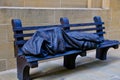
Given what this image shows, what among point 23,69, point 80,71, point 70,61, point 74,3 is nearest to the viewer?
point 23,69

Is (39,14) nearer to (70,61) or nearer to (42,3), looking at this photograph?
(42,3)

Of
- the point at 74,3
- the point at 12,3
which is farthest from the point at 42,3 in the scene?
the point at 74,3

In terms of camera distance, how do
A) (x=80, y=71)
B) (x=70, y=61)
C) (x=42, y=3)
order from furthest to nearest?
A: (x=42, y=3), (x=70, y=61), (x=80, y=71)

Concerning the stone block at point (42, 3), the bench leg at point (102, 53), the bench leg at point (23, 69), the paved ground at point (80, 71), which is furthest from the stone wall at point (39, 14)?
the bench leg at point (102, 53)

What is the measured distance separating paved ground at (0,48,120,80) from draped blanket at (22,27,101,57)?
395mm

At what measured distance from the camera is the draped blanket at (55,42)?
8.66 ft

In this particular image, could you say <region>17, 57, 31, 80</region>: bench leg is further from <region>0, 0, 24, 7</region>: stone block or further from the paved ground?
<region>0, 0, 24, 7</region>: stone block

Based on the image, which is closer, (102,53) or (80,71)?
(80,71)

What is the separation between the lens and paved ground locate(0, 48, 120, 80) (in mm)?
2951

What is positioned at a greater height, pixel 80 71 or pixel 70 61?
pixel 70 61

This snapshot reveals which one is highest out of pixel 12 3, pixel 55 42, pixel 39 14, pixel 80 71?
pixel 12 3

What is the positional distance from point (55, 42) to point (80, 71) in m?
0.75

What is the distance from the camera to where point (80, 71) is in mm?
3209

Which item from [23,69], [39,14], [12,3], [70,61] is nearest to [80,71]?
Result: [70,61]
